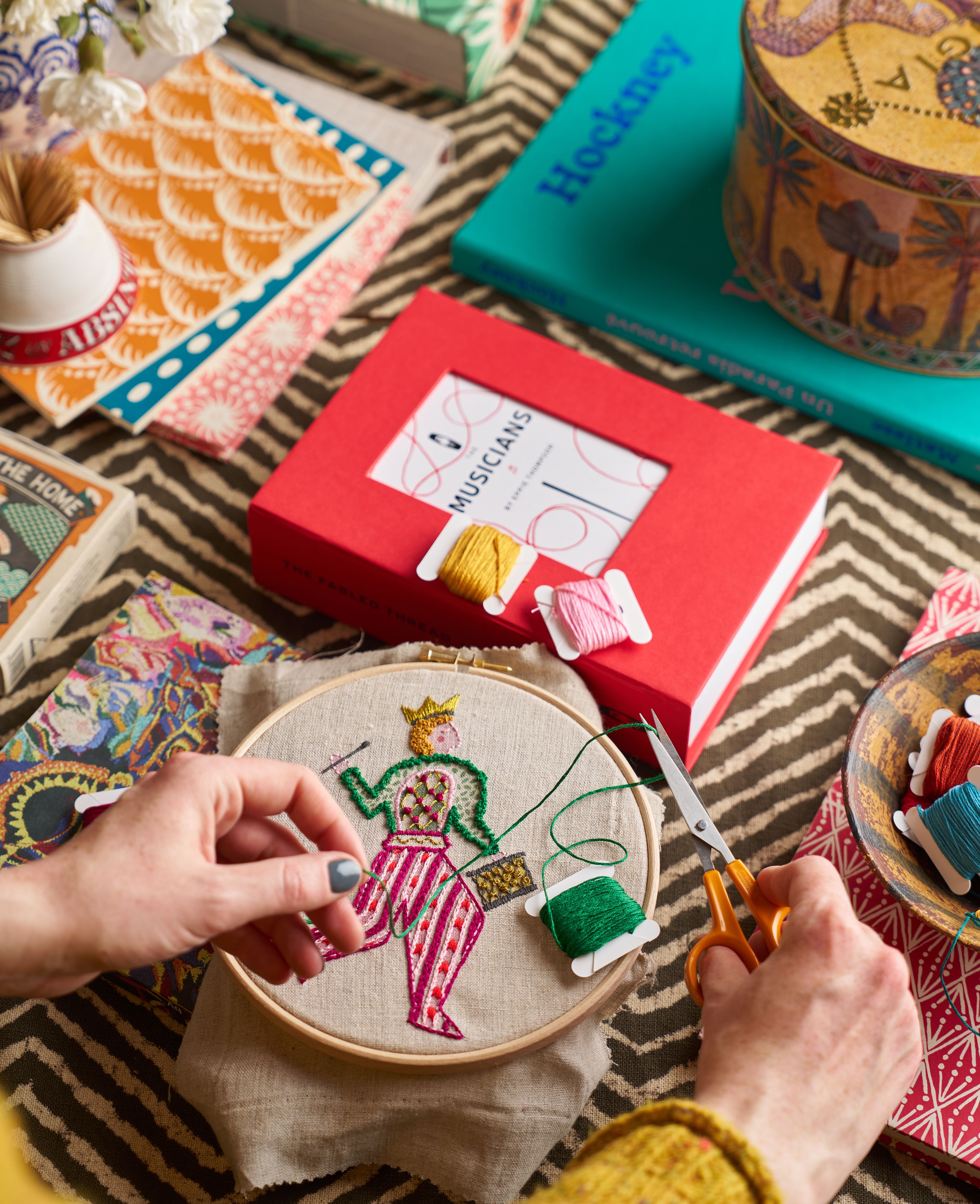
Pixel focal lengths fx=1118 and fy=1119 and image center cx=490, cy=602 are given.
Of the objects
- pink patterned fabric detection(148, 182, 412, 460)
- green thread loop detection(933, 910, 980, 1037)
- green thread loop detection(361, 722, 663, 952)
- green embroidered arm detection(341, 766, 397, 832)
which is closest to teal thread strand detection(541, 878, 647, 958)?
green thread loop detection(361, 722, 663, 952)

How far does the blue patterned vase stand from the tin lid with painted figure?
28.1 inches

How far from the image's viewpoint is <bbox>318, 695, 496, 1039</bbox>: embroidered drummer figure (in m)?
0.90

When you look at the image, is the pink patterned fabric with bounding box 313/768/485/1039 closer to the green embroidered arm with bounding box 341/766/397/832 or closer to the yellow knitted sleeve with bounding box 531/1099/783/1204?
the green embroidered arm with bounding box 341/766/397/832

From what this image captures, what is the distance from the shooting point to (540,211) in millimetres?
1464

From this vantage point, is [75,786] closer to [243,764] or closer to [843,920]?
[243,764]

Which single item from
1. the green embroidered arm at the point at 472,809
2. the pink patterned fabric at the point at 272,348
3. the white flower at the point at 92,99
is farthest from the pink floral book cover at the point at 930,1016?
the white flower at the point at 92,99

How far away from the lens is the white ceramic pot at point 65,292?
1181mm

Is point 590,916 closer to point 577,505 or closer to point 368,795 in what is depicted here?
point 368,795

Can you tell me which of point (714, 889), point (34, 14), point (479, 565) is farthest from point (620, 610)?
point (34, 14)

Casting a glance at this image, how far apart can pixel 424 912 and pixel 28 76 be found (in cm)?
103

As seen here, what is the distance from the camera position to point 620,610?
1.06 meters

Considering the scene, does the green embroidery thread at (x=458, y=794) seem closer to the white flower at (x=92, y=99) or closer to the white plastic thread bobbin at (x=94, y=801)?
the white plastic thread bobbin at (x=94, y=801)

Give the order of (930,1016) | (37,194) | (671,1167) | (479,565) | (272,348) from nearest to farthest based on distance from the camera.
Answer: (671,1167) → (930,1016) → (479,565) → (37,194) → (272,348)

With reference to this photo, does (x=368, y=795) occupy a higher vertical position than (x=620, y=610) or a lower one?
lower
